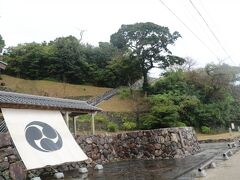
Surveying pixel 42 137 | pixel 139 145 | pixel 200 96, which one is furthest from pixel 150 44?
pixel 42 137

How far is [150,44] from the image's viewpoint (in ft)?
135

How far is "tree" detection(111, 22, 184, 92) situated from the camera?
136 feet

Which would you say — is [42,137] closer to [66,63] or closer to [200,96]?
[200,96]

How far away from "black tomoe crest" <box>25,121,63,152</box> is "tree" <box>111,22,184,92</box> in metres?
28.1

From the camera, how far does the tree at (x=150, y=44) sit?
41312 millimetres

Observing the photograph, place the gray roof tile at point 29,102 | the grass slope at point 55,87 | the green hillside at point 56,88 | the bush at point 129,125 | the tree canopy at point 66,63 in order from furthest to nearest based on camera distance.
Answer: the tree canopy at point 66,63, the grass slope at point 55,87, the green hillside at point 56,88, the bush at point 129,125, the gray roof tile at point 29,102

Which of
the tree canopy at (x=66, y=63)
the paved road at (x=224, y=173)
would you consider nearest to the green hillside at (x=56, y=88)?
the tree canopy at (x=66, y=63)

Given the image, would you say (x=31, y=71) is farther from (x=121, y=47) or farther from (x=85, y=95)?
(x=121, y=47)

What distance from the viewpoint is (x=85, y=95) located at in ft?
144

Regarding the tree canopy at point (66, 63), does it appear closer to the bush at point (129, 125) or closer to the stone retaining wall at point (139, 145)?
the bush at point (129, 125)

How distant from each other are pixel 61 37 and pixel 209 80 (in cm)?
2124

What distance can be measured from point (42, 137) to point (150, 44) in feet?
97.6

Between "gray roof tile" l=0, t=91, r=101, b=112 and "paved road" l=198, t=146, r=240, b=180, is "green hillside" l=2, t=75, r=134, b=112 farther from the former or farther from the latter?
"paved road" l=198, t=146, r=240, b=180

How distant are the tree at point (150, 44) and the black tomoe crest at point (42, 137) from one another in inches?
1105
